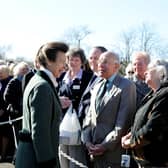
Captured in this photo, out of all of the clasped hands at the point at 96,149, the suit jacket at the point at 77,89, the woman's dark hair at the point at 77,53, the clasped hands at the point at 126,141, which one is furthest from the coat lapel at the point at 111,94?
the woman's dark hair at the point at 77,53

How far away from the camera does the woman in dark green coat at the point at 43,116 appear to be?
4.31 meters

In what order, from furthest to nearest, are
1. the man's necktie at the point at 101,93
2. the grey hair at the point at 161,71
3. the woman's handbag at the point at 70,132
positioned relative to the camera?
the woman's handbag at the point at 70,132, the man's necktie at the point at 101,93, the grey hair at the point at 161,71

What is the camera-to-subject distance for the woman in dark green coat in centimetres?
431

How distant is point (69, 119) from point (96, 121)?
590 millimetres

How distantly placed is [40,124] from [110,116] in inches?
53.9

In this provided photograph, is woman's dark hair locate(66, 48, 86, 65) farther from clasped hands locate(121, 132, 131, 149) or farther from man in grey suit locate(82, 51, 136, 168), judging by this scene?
clasped hands locate(121, 132, 131, 149)

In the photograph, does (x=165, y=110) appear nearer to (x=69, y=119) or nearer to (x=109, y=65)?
(x=109, y=65)

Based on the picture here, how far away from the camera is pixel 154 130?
430 centimetres

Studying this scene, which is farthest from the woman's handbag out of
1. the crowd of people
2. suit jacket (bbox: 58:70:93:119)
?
suit jacket (bbox: 58:70:93:119)

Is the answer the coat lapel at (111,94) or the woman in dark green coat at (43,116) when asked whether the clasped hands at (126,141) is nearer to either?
the coat lapel at (111,94)

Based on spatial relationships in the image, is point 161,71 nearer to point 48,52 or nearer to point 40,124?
point 48,52

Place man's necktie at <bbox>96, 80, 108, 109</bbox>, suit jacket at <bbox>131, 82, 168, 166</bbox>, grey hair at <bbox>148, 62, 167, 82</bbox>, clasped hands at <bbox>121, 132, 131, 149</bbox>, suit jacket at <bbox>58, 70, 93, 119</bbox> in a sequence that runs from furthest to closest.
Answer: suit jacket at <bbox>58, 70, 93, 119</bbox>
man's necktie at <bbox>96, 80, 108, 109</bbox>
clasped hands at <bbox>121, 132, 131, 149</bbox>
grey hair at <bbox>148, 62, 167, 82</bbox>
suit jacket at <bbox>131, 82, 168, 166</bbox>

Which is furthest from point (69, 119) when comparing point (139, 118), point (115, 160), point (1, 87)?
point (1, 87)

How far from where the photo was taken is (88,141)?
566 centimetres
